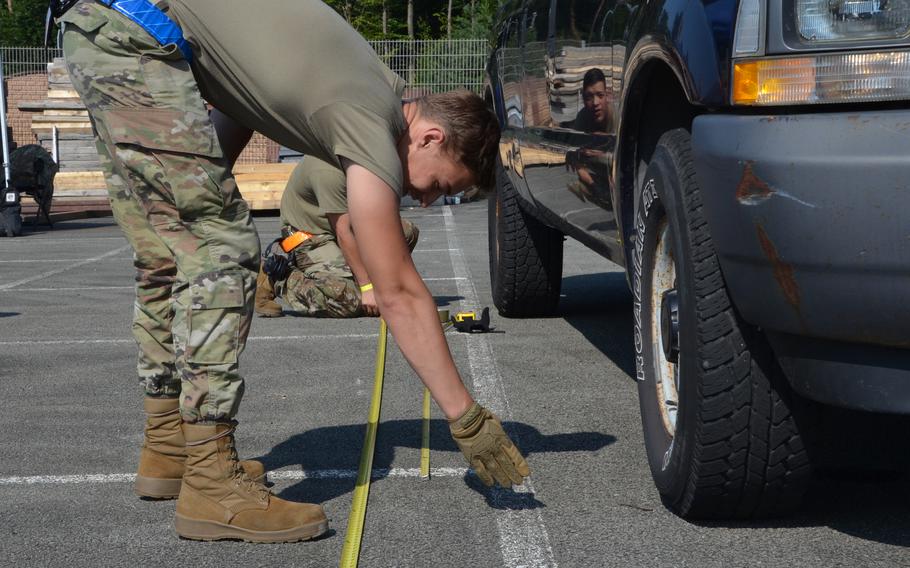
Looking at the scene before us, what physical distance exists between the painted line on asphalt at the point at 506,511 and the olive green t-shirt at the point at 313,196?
1.03 metres

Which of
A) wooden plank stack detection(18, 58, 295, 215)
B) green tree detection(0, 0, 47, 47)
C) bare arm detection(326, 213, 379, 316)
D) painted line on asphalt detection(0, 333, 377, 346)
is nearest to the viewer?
bare arm detection(326, 213, 379, 316)

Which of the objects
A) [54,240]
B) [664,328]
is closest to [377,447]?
[664,328]

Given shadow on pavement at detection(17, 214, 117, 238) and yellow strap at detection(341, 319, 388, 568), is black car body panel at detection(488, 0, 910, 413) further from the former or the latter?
shadow on pavement at detection(17, 214, 117, 238)

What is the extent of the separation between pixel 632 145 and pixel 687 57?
847 millimetres

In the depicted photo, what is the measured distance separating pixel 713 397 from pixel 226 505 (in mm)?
1253

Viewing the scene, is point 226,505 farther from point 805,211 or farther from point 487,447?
point 805,211

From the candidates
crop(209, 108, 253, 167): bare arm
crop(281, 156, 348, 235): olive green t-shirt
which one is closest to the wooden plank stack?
crop(281, 156, 348, 235): olive green t-shirt

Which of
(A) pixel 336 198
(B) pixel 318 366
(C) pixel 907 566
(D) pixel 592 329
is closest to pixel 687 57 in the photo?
(C) pixel 907 566

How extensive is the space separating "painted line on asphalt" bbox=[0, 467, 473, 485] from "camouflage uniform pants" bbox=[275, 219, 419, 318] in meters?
3.26

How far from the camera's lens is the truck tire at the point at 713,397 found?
9.54ft

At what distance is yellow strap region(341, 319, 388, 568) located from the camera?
3.03 m

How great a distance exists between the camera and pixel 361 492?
352 centimetres

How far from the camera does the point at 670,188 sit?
3.12 metres

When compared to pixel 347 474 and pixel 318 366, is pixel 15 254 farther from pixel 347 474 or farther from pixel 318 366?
pixel 347 474
